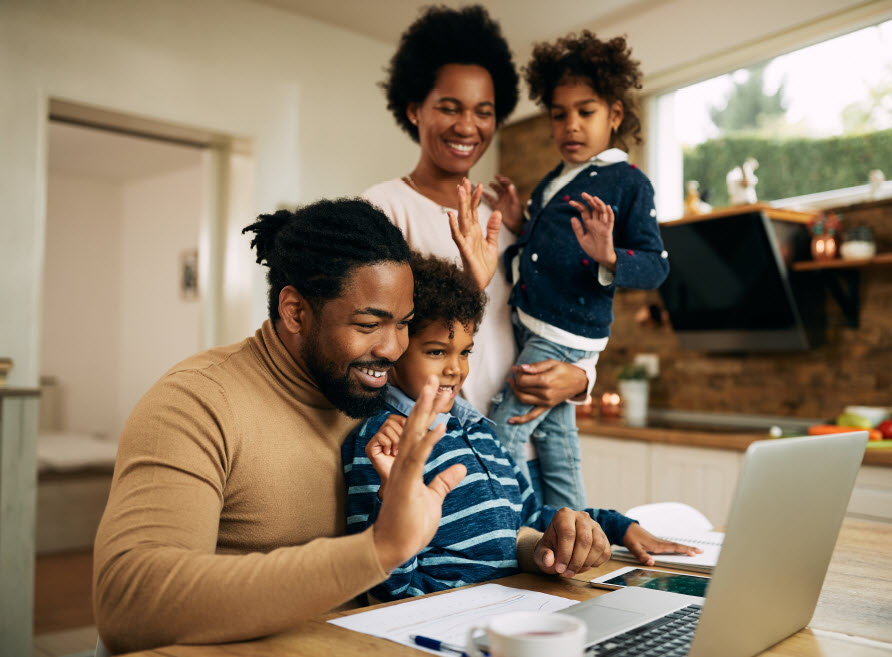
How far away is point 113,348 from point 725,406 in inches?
236

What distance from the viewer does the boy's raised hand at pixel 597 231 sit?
1582mm

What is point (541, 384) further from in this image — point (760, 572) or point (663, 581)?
point (760, 572)

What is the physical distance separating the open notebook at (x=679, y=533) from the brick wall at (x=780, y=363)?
1.86m

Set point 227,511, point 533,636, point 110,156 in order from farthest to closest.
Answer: point 110,156 → point 227,511 → point 533,636

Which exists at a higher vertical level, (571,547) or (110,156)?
(110,156)

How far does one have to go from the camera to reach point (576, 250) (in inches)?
68.1

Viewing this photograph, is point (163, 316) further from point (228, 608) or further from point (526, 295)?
point (228, 608)

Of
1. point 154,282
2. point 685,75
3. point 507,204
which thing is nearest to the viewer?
point 507,204

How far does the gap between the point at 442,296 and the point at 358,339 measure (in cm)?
24

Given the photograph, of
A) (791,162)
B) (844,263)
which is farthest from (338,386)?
(791,162)

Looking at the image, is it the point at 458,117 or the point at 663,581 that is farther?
the point at 458,117

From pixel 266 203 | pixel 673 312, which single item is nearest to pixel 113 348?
pixel 266 203

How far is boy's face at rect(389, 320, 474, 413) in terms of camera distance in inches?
53.0

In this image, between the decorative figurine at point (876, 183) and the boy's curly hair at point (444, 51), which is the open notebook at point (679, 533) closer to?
the boy's curly hair at point (444, 51)
